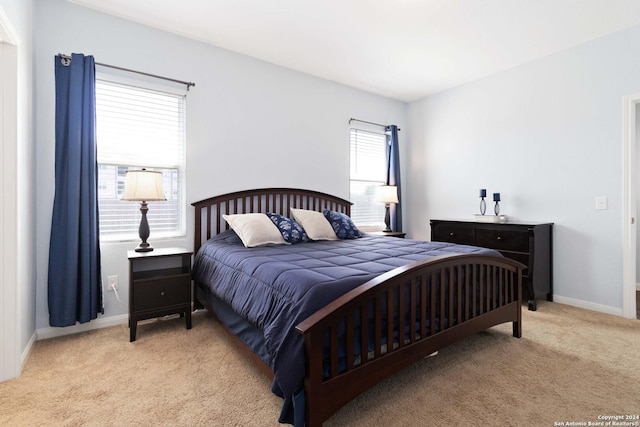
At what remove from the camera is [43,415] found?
158 cm

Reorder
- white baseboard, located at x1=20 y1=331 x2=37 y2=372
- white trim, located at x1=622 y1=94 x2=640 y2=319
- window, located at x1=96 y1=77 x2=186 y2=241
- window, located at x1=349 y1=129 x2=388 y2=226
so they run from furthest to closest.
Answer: window, located at x1=349 y1=129 x2=388 y2=226 → white trim, located at x1=622 y1=94 x2=640 y2=319 → window, located at x1=96 y1=77 x2=186 y2=241 → white baseboard, located at x1=20 y1=331 x2=37 y2=372

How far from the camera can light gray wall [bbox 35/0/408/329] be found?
2.51 metres

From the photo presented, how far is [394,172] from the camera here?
4.74 m

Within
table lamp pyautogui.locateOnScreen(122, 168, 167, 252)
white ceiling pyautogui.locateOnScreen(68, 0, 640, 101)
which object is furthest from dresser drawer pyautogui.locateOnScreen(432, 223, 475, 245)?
table lamp pyautogui.locateOnScreen(122, 168, 167, 252)

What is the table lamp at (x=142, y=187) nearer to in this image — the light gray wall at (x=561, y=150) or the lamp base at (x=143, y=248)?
the lamp base at (x=143, y=248)

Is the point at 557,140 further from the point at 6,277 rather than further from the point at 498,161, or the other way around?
the point at 6,277

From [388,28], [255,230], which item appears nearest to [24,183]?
[255,230]

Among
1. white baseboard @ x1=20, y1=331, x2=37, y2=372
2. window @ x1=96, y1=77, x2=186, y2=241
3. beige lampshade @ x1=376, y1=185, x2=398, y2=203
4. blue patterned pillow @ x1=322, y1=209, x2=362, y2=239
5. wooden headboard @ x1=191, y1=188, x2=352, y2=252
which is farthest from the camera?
beige lampshade @ x1=376, y1=185, x2=398, y2=203

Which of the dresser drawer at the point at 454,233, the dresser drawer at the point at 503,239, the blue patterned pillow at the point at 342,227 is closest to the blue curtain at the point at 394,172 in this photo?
the dresser drawer at the point at 454,233

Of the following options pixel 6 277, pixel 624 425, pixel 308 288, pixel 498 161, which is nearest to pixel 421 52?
pixel 498 161

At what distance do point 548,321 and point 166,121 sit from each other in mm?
3936

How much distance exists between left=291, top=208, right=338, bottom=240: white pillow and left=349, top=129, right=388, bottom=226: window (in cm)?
126

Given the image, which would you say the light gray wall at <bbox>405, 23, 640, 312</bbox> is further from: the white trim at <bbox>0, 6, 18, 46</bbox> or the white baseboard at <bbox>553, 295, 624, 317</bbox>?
the white trim at <bbox>0, 6, 18, 46</bbox>

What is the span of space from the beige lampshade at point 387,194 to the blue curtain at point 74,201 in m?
3.17
